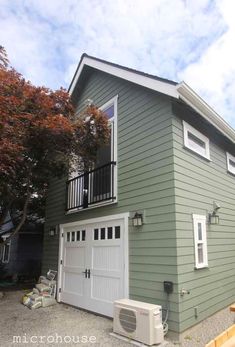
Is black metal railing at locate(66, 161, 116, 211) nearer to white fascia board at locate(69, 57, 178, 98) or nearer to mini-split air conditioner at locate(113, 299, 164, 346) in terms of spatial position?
white fascia board at locate(69, 57, 178, 98)

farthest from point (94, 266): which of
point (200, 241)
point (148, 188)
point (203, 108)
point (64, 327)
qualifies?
point (203, 108)

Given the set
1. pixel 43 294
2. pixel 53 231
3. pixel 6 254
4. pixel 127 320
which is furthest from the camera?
pixel 6 254

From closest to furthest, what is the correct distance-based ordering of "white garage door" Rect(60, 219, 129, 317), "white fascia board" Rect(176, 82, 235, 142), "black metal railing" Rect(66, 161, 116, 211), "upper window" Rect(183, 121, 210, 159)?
"white fascia board" Rect(176, 82, 235, 142) < "upper window" Rect(183, 121, 210, 159) < "white garage door" Rect(60, 219, 129, 317) < "black metal railing" Rect(66, 161, 116, 211)

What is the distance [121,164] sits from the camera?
632 centimetres

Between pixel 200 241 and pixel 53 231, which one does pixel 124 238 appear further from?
pixel 53 231

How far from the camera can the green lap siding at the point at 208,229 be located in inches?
192

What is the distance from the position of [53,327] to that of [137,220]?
257 centimetres

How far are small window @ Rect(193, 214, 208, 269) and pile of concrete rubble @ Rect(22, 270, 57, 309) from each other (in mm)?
4067

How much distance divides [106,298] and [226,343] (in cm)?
377

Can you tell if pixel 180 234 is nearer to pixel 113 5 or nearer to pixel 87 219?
pixel 87 219

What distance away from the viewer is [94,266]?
646 centimetres

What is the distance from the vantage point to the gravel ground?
174 inches

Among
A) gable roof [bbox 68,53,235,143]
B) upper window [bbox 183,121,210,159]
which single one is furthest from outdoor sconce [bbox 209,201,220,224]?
gable roof [bbox 68,53,235,143]

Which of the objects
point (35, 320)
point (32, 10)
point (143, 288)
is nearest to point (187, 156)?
point (143, 288)
